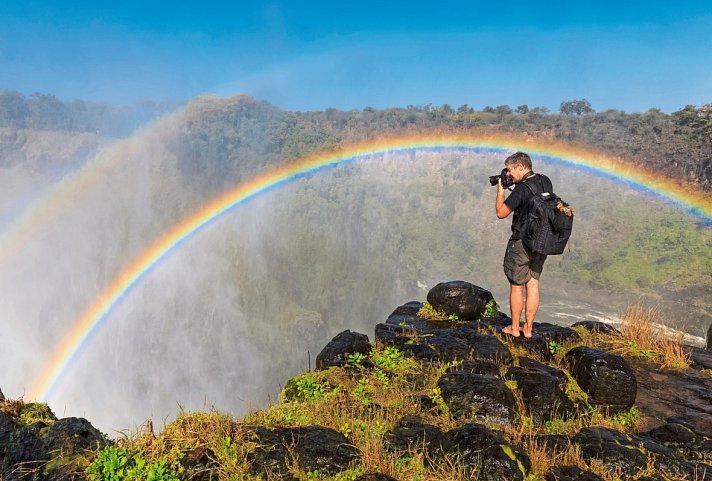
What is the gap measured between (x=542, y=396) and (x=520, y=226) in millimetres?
2205

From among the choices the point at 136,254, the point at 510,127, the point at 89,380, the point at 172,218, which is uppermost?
the point at 510,127

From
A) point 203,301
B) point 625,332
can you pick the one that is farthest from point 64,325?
point 625,332

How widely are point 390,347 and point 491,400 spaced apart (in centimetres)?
205

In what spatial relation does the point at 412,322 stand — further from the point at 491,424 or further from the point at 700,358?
the point at 700,358

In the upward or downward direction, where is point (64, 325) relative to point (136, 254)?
downward

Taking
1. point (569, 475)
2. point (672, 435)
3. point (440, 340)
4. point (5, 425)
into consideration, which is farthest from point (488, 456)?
point (5, 425)

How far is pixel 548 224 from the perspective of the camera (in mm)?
5531

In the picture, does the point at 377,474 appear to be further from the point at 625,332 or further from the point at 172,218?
the point at 172,218

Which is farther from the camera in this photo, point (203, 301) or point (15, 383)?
point (203, 301)

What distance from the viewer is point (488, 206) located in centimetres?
4738

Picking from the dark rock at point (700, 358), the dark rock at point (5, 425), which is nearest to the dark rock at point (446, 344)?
the dark rock at point (700, 358)

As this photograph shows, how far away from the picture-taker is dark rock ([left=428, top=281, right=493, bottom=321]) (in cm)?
786

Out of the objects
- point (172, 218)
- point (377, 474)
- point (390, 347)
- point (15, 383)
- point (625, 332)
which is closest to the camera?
point (377, 474)

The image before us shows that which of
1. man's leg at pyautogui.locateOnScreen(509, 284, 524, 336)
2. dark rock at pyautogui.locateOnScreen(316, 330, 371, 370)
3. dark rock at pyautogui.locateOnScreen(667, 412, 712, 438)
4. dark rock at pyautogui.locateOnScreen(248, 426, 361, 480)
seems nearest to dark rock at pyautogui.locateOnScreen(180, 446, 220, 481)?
dark rock at pyautogui.locateOnScreen(248, 426, 361, 480)
